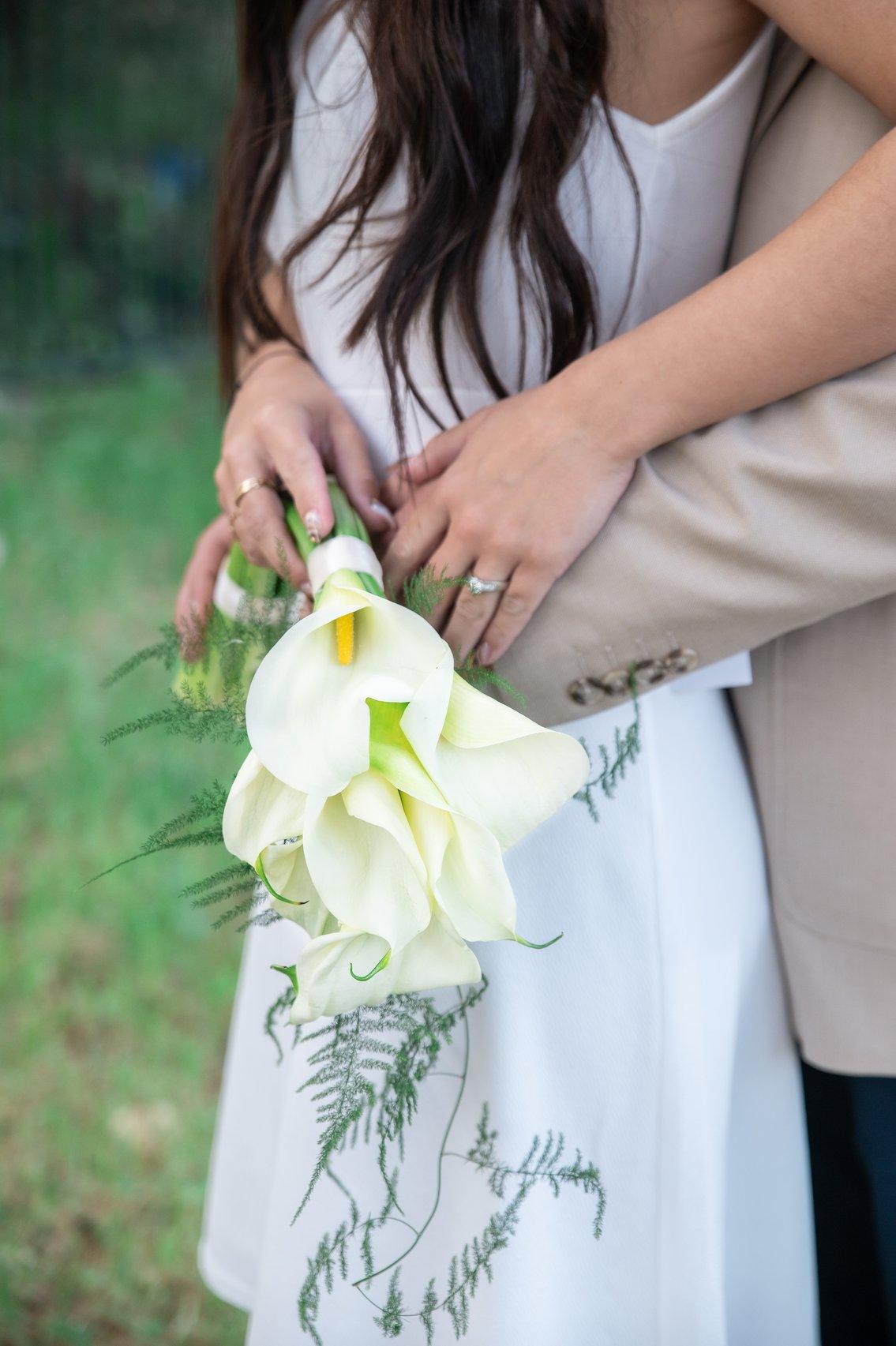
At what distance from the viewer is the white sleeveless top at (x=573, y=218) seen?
846mm

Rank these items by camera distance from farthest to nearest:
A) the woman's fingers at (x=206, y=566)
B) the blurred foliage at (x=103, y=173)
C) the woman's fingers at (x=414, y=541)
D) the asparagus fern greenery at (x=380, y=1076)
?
the blurred foliage at (x=103, y=173) < the woman's fingers at (x=206, y=566) < the woman's fingers at (x=414, y=541) < the asparagus fern greenery at (x=380, y=1076)

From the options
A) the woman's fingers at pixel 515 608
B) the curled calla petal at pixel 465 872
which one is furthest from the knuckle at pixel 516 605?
the curled calla petal at pixel 465 872

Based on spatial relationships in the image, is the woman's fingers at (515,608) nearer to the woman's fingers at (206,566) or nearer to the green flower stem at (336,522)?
the green flower stem at (336,522)

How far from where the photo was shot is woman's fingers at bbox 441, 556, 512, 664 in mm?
813

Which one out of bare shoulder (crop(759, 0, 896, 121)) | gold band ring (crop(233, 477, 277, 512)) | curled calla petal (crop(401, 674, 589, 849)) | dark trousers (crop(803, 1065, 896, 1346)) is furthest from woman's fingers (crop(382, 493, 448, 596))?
dark trousers (crop(803, 1065, 896, 1346))

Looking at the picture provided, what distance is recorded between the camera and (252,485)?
902 millimetres

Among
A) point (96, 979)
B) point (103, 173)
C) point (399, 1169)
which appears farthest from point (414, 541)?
point (103, 173)

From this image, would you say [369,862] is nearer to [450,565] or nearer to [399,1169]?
[450,565]

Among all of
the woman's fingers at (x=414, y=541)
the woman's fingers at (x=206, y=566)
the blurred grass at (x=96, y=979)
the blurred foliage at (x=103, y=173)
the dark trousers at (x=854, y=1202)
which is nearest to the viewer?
the woman's fingers at (x=414, y=541)

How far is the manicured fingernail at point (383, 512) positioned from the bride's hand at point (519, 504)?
0.17ft

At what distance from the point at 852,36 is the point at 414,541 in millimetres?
431

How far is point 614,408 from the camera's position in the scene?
79 centimetres

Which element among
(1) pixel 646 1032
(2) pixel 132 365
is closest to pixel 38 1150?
(1) pixel 646 1032

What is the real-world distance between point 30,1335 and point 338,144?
61.4 inches
